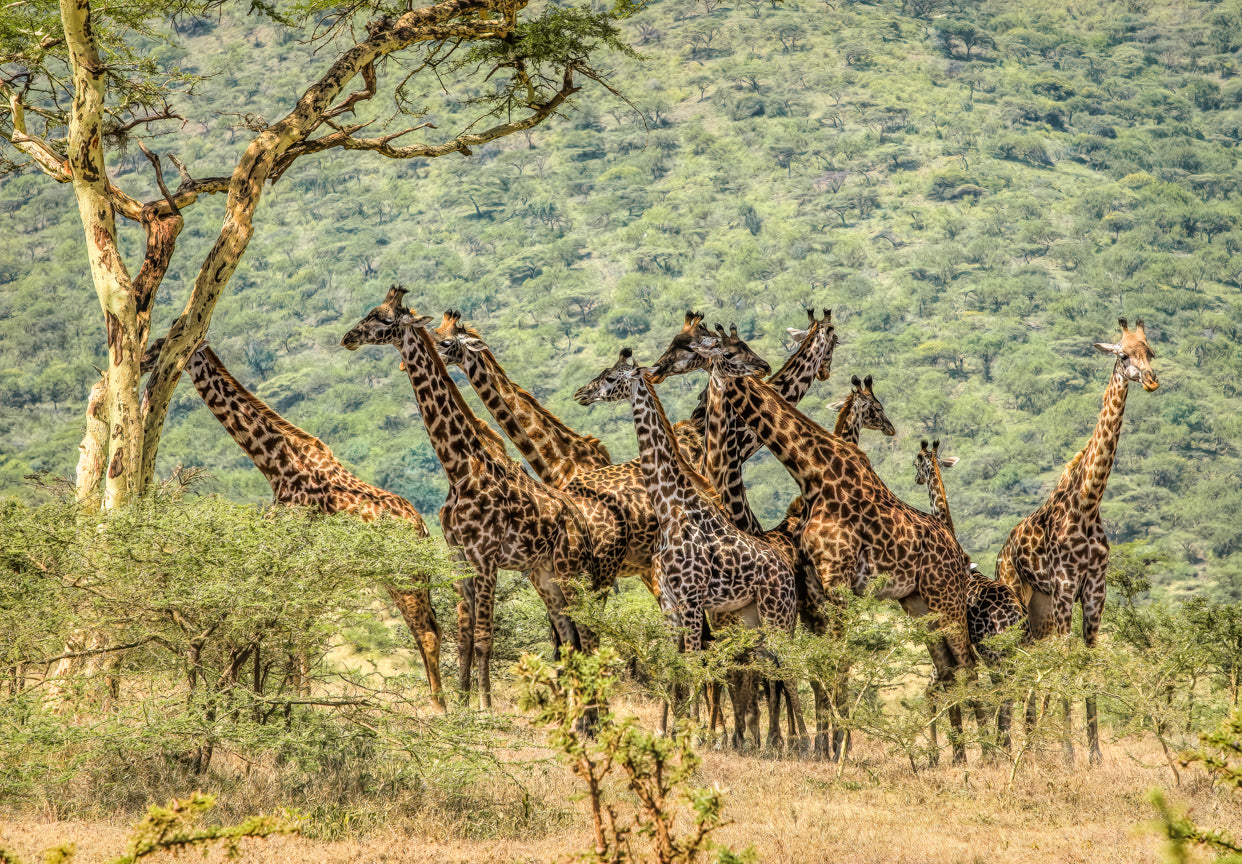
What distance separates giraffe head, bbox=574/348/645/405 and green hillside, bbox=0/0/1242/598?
4637 centimetres

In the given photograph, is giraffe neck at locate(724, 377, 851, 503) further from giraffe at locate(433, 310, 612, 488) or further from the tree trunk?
the tree trunk

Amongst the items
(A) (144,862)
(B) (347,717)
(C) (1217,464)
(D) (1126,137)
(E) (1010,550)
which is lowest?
(A) (144,862)

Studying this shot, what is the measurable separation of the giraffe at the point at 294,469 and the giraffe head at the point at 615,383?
2.31 meters

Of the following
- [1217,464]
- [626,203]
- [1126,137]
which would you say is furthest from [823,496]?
[1126,137]

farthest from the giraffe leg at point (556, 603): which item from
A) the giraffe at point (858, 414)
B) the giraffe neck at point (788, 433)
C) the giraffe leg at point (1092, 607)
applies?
the giraffe leg at point (1092, 607)

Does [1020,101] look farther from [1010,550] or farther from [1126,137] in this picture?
[1010,550]

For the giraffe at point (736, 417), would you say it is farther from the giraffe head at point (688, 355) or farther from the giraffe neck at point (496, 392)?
the giraffe neck at point (496, 392)

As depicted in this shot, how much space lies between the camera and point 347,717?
8.74m

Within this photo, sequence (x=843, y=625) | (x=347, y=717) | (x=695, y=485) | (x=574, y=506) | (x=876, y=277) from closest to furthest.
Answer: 1. (x=347, y=717)
2. (x=843, y=625)
3. (x=695, y=485)
4. (x=574, y=506)
5. (x=876, y=277)

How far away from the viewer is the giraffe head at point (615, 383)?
36.8ft

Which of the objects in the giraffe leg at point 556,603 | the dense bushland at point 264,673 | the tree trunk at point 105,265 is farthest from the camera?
the giraffe leg at point 556,603

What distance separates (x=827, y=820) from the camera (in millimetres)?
8352

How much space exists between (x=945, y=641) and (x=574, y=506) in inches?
152

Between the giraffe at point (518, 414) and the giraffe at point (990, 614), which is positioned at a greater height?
the giraffe at point (518, 414)
